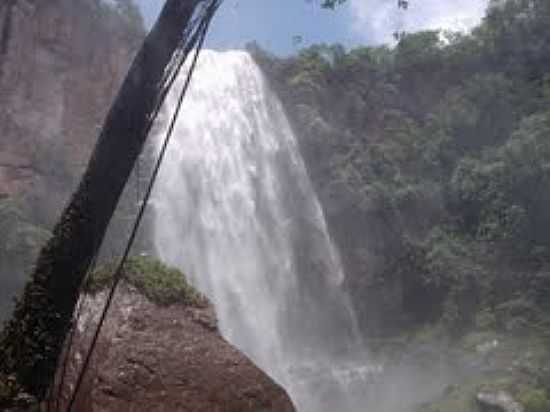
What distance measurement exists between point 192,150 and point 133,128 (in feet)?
73.3

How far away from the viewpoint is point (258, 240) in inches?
1064

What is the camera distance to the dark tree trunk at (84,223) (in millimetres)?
5836

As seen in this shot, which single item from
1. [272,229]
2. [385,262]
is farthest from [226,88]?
[385,262]

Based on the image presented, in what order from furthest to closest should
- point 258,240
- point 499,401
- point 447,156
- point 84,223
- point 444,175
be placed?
point 447,156
point 444,175
point 258,240
point 499,401
point 84,223

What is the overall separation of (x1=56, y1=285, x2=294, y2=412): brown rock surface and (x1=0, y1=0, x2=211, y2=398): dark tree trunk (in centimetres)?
213

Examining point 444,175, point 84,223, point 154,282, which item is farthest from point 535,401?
point 84,223

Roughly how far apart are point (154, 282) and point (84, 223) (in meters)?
3.21

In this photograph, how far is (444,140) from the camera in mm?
32656

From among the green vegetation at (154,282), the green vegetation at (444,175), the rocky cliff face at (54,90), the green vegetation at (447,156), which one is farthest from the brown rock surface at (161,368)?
the green vegetation at (447,156)

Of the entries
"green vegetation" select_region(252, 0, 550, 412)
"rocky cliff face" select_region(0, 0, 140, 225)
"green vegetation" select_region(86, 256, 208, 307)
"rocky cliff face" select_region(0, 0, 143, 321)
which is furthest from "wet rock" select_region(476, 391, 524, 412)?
"green vegetation" select_region(86, 256, 208, 307)

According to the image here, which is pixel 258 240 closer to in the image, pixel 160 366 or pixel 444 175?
pixel 444 175

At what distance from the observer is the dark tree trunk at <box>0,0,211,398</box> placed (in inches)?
230

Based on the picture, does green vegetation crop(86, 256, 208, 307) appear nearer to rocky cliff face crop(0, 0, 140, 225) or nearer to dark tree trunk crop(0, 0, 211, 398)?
dark tree trunk crop(0, 0, 211, 398)

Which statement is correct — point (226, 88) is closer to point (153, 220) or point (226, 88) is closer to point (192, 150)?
point (192, 150)
